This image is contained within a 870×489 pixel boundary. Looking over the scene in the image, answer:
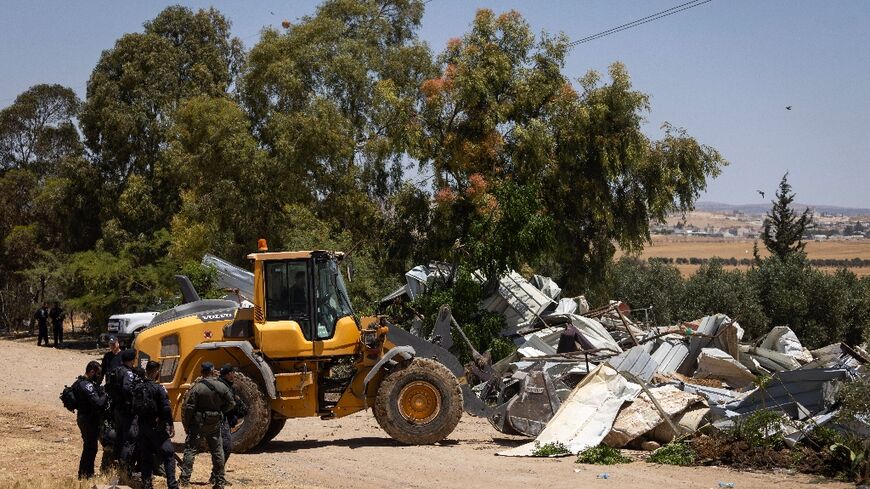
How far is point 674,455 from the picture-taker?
45.9 ft

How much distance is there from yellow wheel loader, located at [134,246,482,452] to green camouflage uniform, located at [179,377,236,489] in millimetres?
2774

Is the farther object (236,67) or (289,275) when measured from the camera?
(236,67)

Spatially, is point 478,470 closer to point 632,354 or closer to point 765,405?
point 765,405

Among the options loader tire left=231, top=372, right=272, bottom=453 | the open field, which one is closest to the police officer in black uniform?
loader tire left=231, top=372, right=272, bottom=453

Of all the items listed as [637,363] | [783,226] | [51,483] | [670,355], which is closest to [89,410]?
[51,483]

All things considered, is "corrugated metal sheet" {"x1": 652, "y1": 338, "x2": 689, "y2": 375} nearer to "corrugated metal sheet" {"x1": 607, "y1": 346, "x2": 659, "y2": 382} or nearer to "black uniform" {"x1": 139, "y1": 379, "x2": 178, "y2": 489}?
"corrugated metal sheet" {"x1": 607, "y1": 346, "x2": 659, "y2": 382}

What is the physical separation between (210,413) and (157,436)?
0.66m

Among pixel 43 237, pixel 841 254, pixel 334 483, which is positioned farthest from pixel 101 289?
pixel 841 254

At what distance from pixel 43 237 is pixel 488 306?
27734mm

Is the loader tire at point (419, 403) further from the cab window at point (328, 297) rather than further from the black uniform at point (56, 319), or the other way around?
the black uniform at point (56, 319)

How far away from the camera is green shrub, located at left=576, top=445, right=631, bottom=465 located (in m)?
13.9

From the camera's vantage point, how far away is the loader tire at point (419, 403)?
50.2 feet

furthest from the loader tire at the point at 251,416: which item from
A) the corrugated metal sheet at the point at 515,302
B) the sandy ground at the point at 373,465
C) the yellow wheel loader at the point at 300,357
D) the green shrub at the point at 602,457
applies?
the corrugated metal sheet at the point at 515,302

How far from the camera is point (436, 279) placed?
2375 cm
